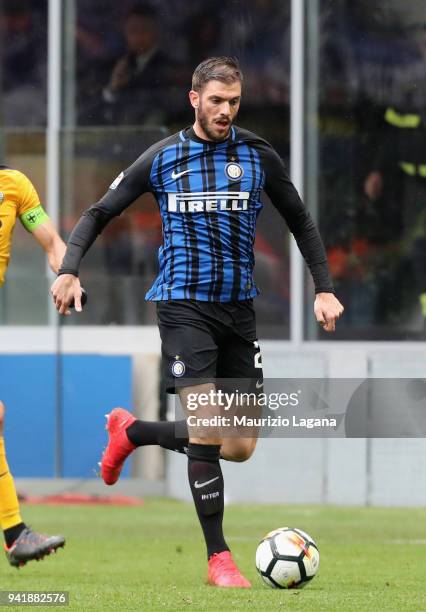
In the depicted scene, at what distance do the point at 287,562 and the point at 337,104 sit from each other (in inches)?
252

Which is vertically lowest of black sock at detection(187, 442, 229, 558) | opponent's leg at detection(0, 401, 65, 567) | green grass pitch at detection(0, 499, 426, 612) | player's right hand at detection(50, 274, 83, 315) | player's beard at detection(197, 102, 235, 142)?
green grass pitch at detection(0, 499, 426, 612)

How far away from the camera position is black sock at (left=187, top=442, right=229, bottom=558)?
6.82 metres

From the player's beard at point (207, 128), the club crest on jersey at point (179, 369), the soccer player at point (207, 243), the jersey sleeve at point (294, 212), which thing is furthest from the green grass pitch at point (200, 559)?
the player's beard at point (207, 128)

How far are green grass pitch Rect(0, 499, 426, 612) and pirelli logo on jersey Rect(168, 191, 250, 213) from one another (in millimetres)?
1596

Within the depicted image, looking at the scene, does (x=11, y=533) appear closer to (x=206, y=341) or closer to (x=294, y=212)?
(x=206, y=341)

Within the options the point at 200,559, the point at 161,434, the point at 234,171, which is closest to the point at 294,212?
the point at 234,171

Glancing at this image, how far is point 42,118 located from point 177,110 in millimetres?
1149

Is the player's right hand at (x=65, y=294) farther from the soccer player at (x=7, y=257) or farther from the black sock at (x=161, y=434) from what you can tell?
the black sock at (x=161, y=434)

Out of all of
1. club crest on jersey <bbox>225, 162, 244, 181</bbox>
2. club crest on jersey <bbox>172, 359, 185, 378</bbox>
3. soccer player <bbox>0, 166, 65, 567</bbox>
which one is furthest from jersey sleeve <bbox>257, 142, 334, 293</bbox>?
soccer player <bbox>0, 166, 65, 567</bbox>

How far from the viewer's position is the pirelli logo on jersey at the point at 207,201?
22.7ft

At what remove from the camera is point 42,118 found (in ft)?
42.7

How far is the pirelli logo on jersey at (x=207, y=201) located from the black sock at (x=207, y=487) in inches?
39.7

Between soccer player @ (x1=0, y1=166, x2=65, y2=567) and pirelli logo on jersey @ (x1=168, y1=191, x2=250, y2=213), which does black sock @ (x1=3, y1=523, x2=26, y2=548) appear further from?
pirelli logo on jersey @ (x1=168, y1=191, x2=250, y2=213)

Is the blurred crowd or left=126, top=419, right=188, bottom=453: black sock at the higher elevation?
the blurred crowd
